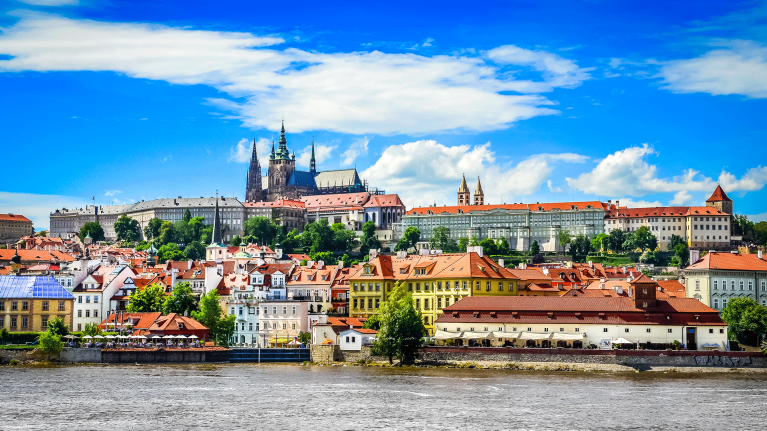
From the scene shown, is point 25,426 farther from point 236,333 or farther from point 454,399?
point 236,333

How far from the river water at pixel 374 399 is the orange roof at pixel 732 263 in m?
25.0

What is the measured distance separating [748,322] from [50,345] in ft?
169

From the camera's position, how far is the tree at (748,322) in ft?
251

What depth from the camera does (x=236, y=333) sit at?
3568 inches

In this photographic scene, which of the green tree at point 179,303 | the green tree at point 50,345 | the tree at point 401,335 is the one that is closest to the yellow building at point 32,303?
the green tree at point 179,303

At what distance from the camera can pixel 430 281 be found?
8744 centimetres

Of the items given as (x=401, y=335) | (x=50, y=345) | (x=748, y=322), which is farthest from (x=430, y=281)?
(x=50, y=345)

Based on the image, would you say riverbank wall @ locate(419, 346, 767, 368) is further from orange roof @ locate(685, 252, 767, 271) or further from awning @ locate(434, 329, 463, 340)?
orange roof @ locate(685, 252, 767, 271)

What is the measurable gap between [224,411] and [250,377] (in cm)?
1611

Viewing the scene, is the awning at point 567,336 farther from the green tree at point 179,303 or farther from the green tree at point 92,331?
the green tree at point 92,331

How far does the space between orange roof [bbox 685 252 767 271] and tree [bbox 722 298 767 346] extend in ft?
27.5

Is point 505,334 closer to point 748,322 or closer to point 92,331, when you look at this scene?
point 748,322

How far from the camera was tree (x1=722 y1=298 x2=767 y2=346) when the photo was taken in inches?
3017

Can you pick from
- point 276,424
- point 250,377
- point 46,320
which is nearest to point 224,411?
point 276,424
